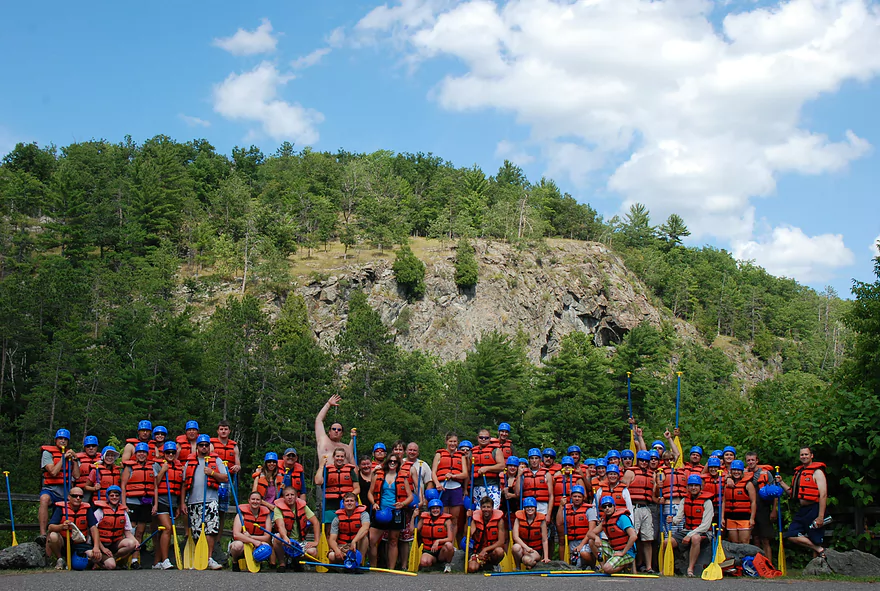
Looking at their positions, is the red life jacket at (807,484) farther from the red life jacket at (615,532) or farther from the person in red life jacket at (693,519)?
the red life jacket at (615,532)

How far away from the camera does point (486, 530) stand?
9844mm

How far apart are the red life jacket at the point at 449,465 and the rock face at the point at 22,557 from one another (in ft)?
16.4

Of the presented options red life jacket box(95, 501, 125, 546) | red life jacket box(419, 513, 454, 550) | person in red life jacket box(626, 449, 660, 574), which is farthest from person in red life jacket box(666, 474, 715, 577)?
red life jacket box(95, 501, 125, 546)

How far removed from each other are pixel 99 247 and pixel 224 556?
65692mm

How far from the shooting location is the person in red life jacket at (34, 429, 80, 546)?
978 cm

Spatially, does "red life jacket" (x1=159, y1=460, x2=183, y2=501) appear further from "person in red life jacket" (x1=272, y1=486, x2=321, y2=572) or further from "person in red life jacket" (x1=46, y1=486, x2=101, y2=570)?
"person in red life jacket" (x1=272, y1=486, x2=321, y2=572)

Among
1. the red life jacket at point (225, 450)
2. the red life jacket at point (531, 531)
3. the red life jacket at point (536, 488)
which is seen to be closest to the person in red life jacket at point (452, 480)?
the red life jacket at point (536, 488)

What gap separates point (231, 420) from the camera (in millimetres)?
42406

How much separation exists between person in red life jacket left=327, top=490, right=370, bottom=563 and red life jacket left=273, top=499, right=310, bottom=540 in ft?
1.59

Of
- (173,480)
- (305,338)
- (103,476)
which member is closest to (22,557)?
(103,476)

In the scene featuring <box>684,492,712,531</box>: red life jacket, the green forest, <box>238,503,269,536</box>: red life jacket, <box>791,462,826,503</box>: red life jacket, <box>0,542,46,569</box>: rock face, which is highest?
the green forest

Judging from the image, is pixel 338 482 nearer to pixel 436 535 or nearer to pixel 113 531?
pixel 436 535

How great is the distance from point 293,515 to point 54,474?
3.07 meters

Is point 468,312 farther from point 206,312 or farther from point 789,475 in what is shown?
point 789,475
